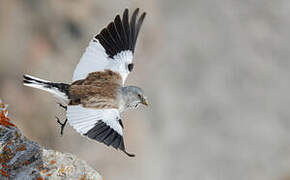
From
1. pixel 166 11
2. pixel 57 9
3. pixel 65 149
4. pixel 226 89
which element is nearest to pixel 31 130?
pixel 65 149

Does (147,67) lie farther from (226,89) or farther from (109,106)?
(109,106)

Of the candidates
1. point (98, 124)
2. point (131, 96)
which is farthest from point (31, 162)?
point (131, 96)

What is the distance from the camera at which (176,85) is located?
1673cm

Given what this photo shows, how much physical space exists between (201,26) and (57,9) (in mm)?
6675

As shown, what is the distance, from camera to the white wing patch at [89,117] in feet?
17.3

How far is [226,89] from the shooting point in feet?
56.4

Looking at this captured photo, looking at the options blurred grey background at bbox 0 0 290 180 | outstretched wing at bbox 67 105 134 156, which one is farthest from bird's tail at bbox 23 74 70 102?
blurred grey background at bbox 0 0 290 180

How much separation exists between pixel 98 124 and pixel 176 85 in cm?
1147

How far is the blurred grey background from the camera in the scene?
45.4ft

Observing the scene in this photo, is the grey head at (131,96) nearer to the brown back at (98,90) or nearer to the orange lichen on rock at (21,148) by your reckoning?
the brown back at (98,90)

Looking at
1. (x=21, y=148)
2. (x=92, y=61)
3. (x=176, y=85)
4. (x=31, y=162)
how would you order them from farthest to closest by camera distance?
1. (x=176, y=85)
2. (x=92, y=61)
3. (x=21, y=148)
4. (x=31, y=162)

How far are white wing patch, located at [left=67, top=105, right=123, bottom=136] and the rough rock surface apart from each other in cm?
57

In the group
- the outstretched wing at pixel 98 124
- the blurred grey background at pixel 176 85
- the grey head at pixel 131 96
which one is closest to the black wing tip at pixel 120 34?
the grey head at pixel 131 96

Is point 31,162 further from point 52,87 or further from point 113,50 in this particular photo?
point 113,50
